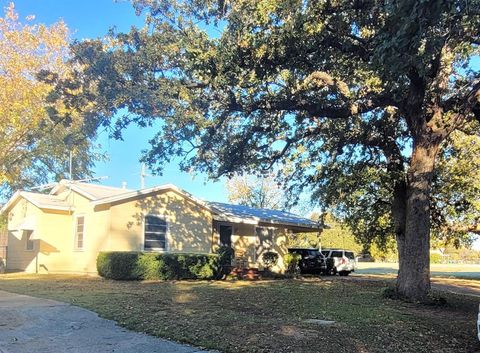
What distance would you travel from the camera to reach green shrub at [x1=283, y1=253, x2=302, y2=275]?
25453 mm

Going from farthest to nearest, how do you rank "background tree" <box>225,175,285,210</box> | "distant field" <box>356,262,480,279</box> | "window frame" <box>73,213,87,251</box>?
"background tree" <box>225,175,285,210</box> → "distant field" <box>356,262,480,279</box> → "window frame" <box>73,213,87,251</box>

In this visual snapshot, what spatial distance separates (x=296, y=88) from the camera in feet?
42.2

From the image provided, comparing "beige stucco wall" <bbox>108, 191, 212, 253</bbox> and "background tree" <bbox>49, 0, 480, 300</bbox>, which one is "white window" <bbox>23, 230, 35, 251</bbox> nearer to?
"beige stucco wall" <bbox>108, 191, 212, 253</bbox>

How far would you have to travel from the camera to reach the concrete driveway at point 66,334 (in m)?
6.95

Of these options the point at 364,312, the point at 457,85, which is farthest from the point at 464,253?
the point at 364,312

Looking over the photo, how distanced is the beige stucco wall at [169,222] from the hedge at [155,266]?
156 cm

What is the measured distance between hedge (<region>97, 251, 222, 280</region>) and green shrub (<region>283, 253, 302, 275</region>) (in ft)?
20.6

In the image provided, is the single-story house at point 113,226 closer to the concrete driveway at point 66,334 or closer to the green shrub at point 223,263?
the green shrub at point 223,263

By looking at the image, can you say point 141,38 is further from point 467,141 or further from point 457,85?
point 467,141

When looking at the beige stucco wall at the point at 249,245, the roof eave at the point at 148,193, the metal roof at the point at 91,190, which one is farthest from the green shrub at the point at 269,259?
the metal roof at the point at 91,190

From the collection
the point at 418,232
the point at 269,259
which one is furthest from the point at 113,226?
the point at 418,232

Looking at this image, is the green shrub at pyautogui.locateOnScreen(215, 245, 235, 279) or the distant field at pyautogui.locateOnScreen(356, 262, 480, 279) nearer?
the green shrub at pyautogui.locateOnScreen(215, 245, 235, 279)

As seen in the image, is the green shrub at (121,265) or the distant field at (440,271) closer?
the green shrub at (121,265)

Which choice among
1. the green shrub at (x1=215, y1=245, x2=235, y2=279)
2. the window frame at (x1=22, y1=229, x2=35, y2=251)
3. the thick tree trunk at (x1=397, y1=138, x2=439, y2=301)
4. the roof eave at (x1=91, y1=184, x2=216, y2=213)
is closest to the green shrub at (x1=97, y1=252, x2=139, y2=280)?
the roof eave at (x1=91, y1=184, x2=216, y2=213)
